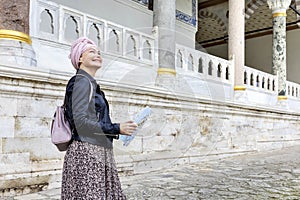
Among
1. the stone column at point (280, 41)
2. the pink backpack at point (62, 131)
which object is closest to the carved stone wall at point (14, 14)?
the pink backpack at point (62, 131)

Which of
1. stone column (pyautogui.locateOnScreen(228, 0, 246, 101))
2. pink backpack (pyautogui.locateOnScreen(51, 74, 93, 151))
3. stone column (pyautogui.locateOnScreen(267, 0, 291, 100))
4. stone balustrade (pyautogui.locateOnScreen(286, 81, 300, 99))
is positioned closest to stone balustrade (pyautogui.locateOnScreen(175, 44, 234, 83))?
stone column (pyautogui.locateOnScreen(228, 0, 246, 101))

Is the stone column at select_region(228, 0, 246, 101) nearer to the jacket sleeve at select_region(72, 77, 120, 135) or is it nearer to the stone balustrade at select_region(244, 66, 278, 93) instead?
the stone balustrade at select_region(244, 66, 278, 93)

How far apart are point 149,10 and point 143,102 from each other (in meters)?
5.18

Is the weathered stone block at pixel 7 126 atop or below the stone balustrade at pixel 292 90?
below

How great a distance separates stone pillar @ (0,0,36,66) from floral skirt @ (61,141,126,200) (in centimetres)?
210

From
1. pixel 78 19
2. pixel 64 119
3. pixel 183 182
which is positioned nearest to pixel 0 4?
pixel 78 19

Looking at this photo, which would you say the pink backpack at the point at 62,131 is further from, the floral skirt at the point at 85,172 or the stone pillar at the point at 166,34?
the stone pillar at the point at 166,34

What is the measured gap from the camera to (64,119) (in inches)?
64.1

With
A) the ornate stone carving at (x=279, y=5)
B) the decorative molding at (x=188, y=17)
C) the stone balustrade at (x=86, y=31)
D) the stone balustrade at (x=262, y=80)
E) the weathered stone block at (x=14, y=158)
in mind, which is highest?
the ornate stone carving at (x=279, y=5)

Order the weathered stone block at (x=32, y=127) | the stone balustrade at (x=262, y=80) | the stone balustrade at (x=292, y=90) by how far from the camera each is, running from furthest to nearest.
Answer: the stone balustrade at (x=292, y=90), the stone balustrade at (x=262, y=80), the weathered stone block at (x=32, y=127)

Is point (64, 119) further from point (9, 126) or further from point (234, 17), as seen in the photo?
point (234, 17)

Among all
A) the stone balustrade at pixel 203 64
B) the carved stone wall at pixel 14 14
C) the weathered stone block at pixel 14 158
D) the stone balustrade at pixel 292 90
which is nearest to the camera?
the weathered stone block at pixel 14 158

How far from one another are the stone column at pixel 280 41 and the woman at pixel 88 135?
8842 millimetres

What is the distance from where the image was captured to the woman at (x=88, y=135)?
1.56 m
